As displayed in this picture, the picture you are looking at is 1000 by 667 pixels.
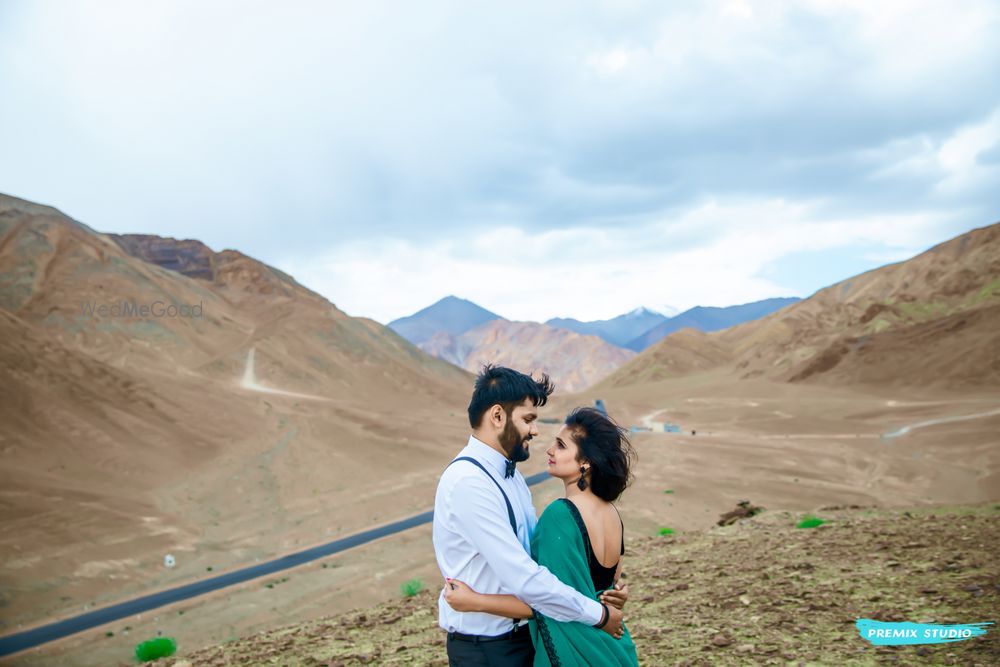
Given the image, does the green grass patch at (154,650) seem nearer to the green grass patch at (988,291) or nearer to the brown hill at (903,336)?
the brown hill at (903,336)

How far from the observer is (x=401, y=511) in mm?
31359

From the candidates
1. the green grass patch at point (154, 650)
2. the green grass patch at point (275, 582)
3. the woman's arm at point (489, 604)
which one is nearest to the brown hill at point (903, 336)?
the green grass patch at point (275, 582)

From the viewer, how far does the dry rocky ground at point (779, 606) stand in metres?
6.14

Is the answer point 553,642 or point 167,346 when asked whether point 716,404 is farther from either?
point 553,642

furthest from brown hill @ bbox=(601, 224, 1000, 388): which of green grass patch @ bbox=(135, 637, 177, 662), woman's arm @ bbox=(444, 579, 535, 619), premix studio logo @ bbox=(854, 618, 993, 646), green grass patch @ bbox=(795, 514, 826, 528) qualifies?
woman's arm @ bbox=(444, 579, 535, 619)

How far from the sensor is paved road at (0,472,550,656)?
1750 cm

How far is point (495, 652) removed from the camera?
3152 millimetres

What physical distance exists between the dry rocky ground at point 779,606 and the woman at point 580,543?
3540 millimetres

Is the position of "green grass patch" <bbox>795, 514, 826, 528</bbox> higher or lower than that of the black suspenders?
lower

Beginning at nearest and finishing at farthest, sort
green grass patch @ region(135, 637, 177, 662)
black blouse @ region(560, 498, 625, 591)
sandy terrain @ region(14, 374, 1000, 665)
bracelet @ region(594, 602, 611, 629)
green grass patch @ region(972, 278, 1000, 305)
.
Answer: bracelet @ region(594, 602, 611, 629) → black blouse @ region(560, 498, 625, 591) → green grass patch @ region(135, 637, 177, 662) → sandy terrain @ region(14, 374, 1000, 665) → green grass patch @ region(972, 278, 1000, 305)

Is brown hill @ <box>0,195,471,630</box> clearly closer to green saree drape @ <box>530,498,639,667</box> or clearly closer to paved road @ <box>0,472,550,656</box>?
paved road @ <box>0,472,550,656</box>

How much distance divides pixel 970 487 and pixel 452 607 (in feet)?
115

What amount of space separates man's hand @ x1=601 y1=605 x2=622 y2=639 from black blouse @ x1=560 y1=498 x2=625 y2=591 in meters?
0.16

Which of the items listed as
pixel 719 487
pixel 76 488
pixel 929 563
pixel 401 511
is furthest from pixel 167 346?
pixel 929 563
